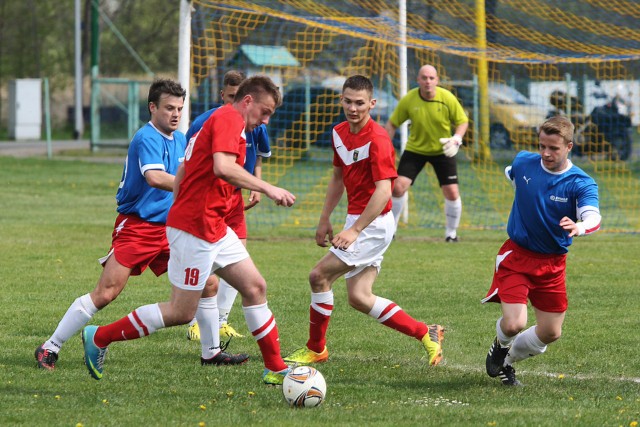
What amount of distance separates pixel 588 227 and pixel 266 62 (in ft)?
52.8

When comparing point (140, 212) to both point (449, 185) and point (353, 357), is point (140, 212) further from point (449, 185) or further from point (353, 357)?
point (449, 185)

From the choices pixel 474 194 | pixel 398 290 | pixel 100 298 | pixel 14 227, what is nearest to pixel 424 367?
pixel 100 298

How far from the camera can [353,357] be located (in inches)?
287

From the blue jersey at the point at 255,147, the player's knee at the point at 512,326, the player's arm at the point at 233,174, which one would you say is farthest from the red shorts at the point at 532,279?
the blue jersey at the point at 255,147

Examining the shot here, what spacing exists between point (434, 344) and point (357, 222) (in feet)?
3.46

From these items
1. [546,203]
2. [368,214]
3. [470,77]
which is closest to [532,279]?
[546,203]

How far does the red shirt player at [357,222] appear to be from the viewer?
6.77 metres

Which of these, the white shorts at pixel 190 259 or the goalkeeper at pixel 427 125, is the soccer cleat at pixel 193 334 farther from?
the goalkeeper at pixel 427 125

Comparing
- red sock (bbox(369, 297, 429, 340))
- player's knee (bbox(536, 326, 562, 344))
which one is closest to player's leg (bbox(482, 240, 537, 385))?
player's knee (bbox(536, 326, 562, 344))

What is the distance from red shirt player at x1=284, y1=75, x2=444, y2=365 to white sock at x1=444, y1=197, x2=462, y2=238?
5.92m

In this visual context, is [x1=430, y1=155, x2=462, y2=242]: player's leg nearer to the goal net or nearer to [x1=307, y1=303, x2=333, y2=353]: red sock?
the goal net

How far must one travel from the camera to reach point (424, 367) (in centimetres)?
700

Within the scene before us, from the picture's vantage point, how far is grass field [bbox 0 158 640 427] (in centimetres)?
565

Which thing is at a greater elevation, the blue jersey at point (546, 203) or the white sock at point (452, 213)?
the blue jersey at point (546, 203)
